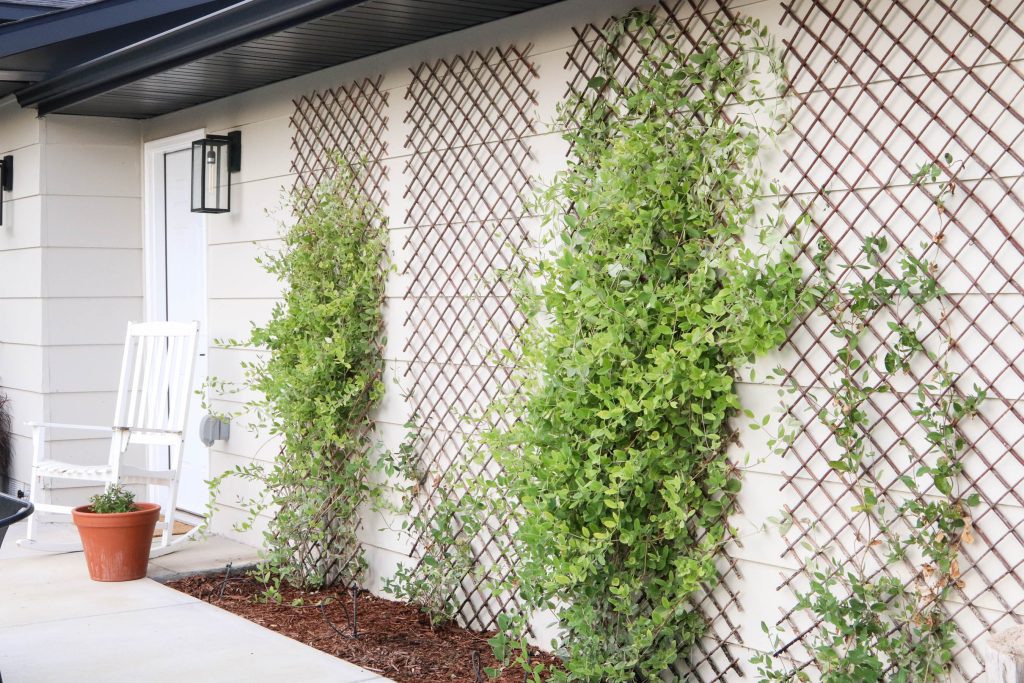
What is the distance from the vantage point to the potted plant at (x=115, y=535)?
175 inches

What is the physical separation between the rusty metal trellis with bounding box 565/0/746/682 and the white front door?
2963mm

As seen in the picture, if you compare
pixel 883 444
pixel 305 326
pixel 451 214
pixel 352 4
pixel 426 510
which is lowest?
pixel 426 510

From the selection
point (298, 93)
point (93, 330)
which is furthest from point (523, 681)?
point (93, 330)

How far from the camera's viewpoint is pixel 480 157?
3889mm

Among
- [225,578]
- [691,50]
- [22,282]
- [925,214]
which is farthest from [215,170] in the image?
[925,214]

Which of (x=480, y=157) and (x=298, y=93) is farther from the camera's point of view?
(x=298, y=93)

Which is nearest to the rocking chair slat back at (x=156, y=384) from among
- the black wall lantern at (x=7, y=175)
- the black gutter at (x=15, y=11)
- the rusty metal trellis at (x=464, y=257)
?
the rusty metal trellis at (x=464, y=257)

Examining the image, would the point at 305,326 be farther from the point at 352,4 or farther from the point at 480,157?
the point at 352,4

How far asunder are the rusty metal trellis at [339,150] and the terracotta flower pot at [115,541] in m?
0.66

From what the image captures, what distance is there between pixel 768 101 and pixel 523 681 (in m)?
1.90

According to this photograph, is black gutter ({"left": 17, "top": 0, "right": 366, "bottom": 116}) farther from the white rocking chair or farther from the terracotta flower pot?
the terracotta flower pot

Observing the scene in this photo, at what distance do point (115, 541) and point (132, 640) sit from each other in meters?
0.84

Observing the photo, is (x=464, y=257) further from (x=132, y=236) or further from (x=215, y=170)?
(x=132, y=236)

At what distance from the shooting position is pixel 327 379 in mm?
4348
